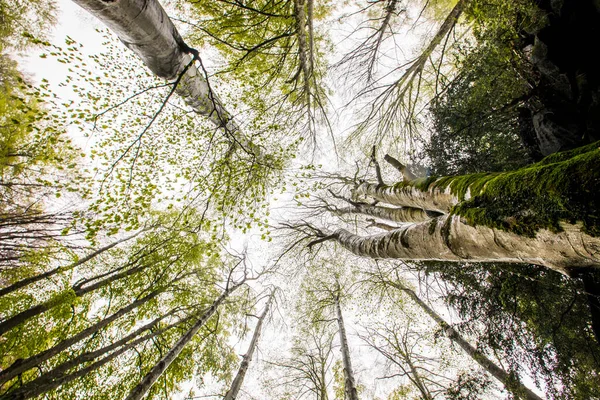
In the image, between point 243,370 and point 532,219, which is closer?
point 532,219

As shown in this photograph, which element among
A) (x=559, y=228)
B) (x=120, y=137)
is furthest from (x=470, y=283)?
(x=120, y=137)

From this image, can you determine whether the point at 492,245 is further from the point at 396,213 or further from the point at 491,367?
the point at 491,367

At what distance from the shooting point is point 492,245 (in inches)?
61.0

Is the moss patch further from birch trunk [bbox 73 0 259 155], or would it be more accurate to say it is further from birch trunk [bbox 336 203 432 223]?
birch trunk [bbox 73 0 259 155]

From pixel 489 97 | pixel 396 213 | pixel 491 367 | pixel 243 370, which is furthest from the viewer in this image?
pixel 243 370

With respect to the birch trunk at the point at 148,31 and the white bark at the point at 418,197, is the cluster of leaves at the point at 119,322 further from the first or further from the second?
the white bark at the point at 418,197

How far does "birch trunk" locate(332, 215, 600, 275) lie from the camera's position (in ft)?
3.50

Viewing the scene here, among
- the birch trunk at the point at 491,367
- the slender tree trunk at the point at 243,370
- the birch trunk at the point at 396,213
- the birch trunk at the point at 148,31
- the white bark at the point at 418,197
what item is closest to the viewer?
the birch trunk at the point at 148,31

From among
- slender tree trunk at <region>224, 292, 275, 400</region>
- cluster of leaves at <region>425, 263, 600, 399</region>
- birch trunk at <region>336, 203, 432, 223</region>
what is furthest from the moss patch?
slender tree trunk at <region>224, 292, 275, 400</region>

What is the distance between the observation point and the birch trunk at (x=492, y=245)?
1065 mm

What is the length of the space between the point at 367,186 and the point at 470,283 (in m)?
3.06

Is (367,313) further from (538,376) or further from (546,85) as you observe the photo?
(546,85)

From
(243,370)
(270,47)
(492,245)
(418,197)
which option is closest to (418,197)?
(418,197)

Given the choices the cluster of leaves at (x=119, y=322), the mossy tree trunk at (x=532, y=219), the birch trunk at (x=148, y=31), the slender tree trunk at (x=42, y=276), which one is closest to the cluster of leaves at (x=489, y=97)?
the mossy tree trunk at (x=532, y=219)
